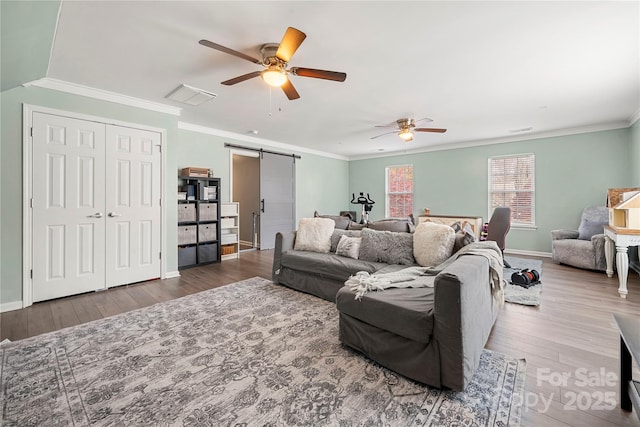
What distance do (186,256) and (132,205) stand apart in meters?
1.34

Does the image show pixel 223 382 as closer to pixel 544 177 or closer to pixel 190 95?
pixel 190 95

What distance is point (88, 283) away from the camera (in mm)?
3355

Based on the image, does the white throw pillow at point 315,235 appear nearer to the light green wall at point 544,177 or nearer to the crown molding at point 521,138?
the light green wall at point 544,177

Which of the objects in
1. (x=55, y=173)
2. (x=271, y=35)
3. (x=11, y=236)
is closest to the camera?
(x=271, y=35)

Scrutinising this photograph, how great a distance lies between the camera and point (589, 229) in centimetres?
462

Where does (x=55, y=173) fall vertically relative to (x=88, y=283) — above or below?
above

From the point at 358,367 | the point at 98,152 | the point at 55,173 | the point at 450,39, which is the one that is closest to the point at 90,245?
the point at 55,173

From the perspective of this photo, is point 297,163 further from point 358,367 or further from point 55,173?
point 358,367

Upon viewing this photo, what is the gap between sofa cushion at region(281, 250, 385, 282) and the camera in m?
2.90

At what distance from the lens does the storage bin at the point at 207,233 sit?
16.2ft

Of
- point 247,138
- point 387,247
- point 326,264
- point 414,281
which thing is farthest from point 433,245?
point 247,138

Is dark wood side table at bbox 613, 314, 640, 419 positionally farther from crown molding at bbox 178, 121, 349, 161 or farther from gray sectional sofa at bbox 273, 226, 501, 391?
crown molding at bbox 178, 121, 349, 161

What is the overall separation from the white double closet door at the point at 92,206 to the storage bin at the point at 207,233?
96cm

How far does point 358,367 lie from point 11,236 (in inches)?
151
